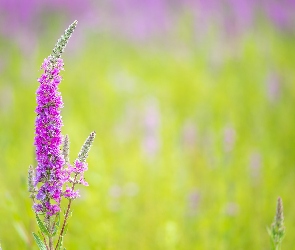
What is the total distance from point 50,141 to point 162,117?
13.9ft

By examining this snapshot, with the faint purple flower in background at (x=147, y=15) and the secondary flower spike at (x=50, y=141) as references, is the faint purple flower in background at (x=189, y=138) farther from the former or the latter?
the secondary flower spike at (x=50, y=141)

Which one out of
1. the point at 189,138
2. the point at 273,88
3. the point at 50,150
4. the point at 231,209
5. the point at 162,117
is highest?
the point at 273,88

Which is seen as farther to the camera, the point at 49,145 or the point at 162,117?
the point at 162,117

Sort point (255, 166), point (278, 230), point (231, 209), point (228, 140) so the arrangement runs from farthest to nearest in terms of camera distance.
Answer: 1. point (255, 166)
2. point (228, 140)
3. point (231, 209)
4. point (278, 230)

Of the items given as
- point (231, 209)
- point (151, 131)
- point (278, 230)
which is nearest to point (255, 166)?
point (231, 209)

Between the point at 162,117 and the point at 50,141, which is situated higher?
the point at 162,117

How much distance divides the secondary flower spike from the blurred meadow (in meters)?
0.82

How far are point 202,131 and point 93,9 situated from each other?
565 centimetres

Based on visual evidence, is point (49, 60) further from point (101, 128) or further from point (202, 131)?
point (101, 128)

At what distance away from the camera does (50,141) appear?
1330 mm

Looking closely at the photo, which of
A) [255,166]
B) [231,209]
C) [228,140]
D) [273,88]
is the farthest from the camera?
[273,88]

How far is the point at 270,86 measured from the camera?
5.50 meters

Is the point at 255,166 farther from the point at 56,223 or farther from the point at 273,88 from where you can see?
the point at 56,223

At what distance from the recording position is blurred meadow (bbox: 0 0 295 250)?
3.32 metres
